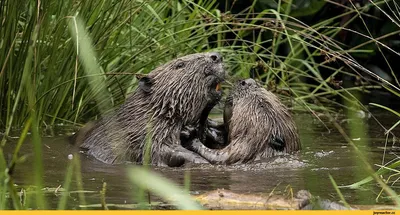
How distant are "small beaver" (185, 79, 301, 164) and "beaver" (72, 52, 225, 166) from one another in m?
0.16

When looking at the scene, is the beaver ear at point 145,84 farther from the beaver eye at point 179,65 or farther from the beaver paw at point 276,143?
the beaver paw at point 276,143

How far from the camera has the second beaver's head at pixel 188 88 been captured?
589 cm

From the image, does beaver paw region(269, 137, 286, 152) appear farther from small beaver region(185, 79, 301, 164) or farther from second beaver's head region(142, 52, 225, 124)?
second beaver's head region(142, 52, 225, 124)

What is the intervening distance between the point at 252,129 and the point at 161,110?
59 cm

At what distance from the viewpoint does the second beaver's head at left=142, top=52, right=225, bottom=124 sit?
589 centimetres

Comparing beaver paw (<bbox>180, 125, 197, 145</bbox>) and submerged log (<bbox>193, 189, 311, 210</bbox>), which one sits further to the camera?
beaver paw (<bbox>180, 125, 197, 145</bbox>)

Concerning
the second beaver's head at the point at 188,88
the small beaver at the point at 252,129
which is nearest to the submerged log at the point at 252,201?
the small beaver at the point at 252,129

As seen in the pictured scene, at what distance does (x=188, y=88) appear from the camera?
19.4 feet

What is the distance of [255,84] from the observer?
240 inches

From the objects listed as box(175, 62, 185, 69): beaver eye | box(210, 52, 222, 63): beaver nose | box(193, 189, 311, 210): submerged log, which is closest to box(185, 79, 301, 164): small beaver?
box(210, 52, 222, 63): beaver nose

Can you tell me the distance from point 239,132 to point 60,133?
1.43 m

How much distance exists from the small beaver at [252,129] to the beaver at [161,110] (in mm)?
163

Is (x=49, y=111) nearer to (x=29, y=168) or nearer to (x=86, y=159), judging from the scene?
(x=86, y=159)

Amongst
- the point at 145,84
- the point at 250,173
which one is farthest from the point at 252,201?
the point at 145,84
